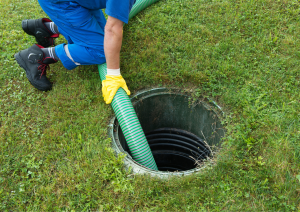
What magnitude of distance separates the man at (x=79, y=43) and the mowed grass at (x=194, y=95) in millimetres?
193

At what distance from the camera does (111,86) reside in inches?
112

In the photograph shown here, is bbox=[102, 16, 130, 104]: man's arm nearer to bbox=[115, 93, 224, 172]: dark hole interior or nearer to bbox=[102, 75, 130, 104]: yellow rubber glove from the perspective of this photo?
bbox=[102, 75, 130, 104]: yellow rubber glove

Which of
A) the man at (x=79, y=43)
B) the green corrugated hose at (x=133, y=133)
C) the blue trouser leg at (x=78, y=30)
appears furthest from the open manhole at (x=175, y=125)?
the blue trouser leg at (x=78, y=30)

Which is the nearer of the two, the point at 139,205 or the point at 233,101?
the point at 139,205

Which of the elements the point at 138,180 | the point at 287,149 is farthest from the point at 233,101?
the point at 138,180

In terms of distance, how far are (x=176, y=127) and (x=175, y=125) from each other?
45mm

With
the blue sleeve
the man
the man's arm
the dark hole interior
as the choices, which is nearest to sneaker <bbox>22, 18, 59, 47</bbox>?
the man

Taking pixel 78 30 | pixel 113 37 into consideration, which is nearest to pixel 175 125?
pixel 113 37

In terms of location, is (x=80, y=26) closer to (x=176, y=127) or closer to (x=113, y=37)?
(x=113, y=37)

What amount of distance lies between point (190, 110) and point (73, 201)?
1.85m

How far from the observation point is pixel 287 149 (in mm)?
2375

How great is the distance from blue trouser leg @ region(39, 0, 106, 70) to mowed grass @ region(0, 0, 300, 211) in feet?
0.88

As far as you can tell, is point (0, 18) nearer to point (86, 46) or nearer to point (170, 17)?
point (86, 46)

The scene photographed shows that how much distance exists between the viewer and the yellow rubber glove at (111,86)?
2840 mm
